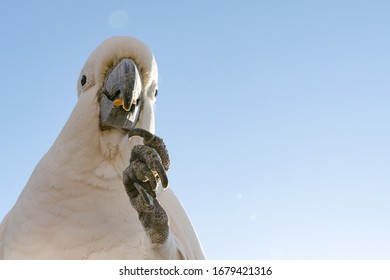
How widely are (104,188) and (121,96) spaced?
554 millimetres

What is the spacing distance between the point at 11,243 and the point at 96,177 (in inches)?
23.8

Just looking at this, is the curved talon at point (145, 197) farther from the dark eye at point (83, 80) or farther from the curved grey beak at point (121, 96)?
the dark eye at point (83, 80)

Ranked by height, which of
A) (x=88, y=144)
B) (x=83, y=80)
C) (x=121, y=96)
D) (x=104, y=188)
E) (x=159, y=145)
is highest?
(x=83, y=80)

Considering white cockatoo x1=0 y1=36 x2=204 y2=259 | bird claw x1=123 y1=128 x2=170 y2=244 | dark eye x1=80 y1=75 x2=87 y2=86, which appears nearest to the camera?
bird claw x1=123 y1=128 x2=170 y2=244

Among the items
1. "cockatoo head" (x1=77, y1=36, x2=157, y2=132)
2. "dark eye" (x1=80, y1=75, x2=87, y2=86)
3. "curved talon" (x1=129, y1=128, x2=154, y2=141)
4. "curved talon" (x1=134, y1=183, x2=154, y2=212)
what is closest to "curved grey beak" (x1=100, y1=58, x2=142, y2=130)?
"cockatoo head" (x1=77, y1=36, x2=157, y2=132)

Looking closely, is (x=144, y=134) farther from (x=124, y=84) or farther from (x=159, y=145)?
(x=124, y=84)

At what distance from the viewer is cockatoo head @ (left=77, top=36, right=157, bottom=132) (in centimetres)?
291

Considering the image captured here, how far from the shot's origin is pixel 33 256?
266 centimetres

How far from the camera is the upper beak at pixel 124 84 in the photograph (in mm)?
2855

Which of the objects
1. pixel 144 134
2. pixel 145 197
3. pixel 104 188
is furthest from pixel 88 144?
pixel 145 197

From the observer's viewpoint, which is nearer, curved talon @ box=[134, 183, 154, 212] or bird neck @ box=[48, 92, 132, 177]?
curved talon @ box=[134, 183, 154, 212]

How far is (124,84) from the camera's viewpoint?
2.87 m

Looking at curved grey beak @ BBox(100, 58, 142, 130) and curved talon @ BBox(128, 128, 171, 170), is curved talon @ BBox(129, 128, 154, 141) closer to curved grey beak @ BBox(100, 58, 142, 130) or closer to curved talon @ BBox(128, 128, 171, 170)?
curved talon @ BBox(128, 128, 171, 170)

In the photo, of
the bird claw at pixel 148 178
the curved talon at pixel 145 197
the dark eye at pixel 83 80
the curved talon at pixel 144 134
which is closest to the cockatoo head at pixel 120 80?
the dark eye at pixel 83 80
